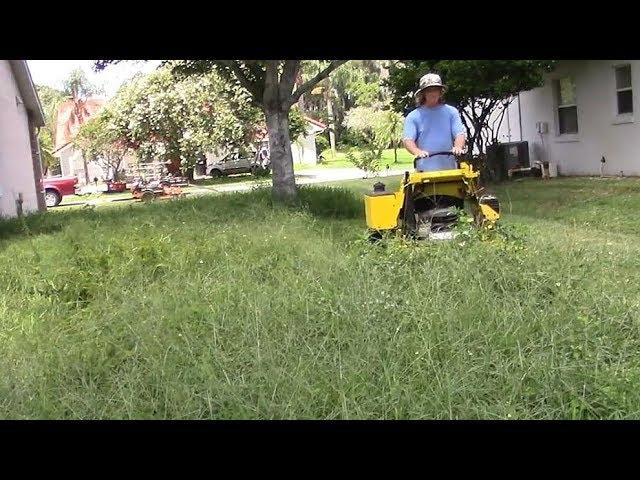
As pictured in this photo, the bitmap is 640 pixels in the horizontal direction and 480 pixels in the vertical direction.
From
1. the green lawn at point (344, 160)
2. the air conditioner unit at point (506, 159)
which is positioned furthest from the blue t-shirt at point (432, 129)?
the green lawn at point (344, 160)

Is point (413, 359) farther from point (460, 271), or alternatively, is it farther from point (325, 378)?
point (460, 271)

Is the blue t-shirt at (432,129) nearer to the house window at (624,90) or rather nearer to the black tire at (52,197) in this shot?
the house window at (624,90)

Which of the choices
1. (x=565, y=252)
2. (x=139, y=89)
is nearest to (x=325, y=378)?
(x=565, y=252)

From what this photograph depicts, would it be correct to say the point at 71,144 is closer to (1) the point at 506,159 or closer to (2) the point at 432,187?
(1) the point at 506,159

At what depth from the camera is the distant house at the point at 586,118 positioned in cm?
1402

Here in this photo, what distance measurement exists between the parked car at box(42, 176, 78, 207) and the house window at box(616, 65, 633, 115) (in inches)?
860

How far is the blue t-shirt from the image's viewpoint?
597 centimetres

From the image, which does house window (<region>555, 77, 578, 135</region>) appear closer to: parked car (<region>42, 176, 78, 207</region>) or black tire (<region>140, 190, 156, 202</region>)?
black tire (<region>140, 190, 156, 202</region>)

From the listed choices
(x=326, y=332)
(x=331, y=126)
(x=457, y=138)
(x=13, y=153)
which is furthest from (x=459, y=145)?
(x=331, y=126)

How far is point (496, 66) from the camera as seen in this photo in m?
13.9

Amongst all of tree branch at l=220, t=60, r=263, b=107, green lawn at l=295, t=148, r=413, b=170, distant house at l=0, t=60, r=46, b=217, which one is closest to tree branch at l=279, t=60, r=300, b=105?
tree branch at l=220, t=60, r=263, b=107

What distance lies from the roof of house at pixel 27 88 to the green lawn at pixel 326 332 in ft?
41.7

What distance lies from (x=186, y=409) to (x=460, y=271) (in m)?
2.05

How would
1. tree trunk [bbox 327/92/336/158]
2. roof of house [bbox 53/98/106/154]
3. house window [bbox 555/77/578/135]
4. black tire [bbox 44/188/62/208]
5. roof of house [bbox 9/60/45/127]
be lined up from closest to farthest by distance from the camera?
house window [bbox 555/77/578/135] < roof of house [bbox 9/60/45/127] < black tire [bbox 44/188/62/208] < roof of house [bbox 53/98/106/154] < tree trunk [bbox 327/92/336/158]
